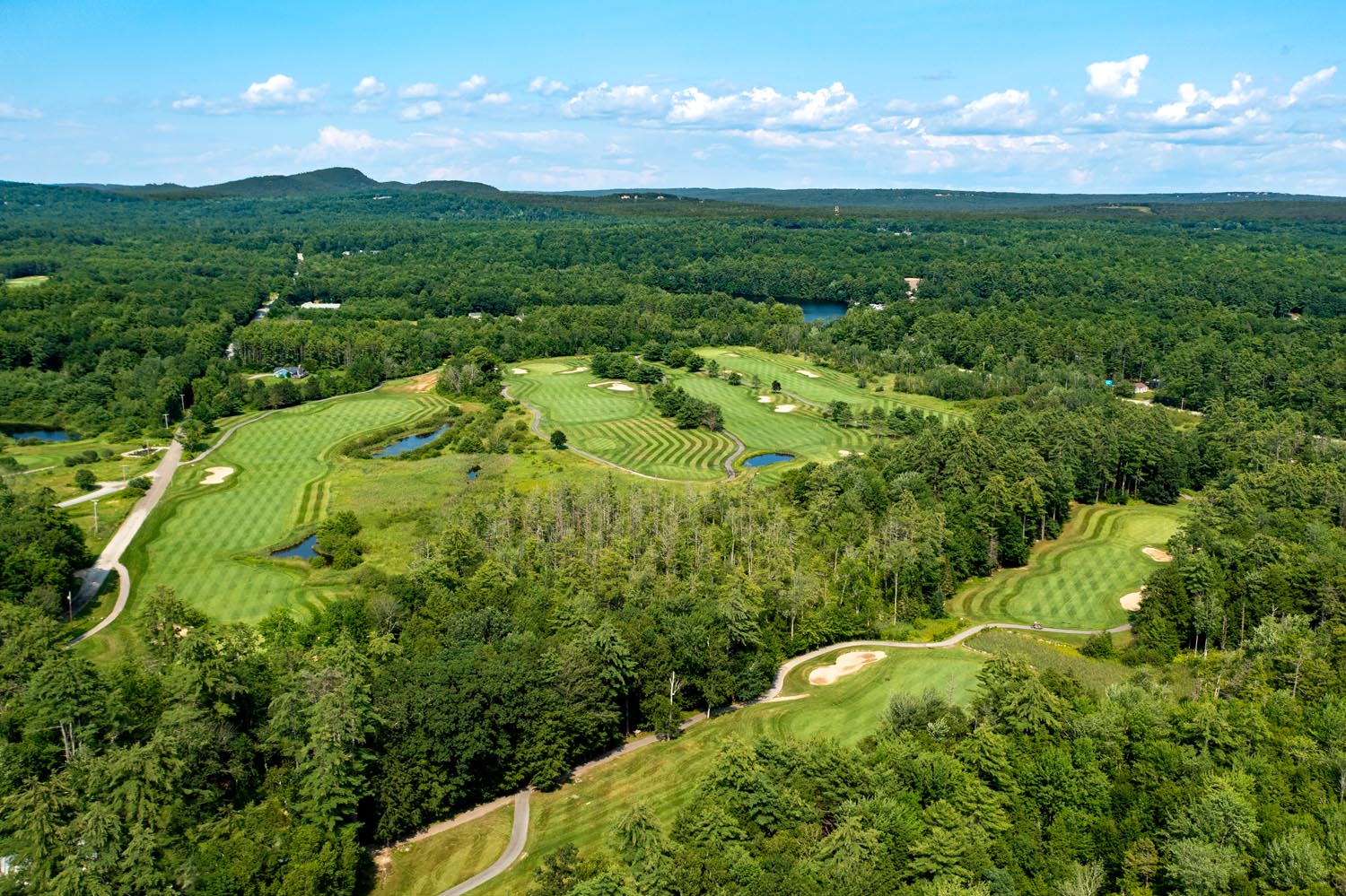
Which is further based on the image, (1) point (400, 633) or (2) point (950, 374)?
(2) point (950, 374)

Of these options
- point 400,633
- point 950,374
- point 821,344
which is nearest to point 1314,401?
point 950,374

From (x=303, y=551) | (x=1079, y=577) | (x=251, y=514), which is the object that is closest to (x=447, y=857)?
(x=303, y=551)

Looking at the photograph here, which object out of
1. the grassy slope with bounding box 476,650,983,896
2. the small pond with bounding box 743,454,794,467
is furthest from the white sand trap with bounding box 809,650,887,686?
the small pond with bounding box 743,454,794,467

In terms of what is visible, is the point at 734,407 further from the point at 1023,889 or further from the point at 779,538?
the point at 1023,889

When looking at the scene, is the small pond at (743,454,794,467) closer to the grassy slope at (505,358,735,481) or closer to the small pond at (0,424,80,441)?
the grassy slope at (505,358,735,481)

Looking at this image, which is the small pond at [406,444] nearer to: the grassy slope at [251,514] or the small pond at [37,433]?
the grassy slope at [251,514]

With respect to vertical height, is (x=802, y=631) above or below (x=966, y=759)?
below

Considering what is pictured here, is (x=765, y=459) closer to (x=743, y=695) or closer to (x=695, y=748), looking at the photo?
(x=743, y=695)
